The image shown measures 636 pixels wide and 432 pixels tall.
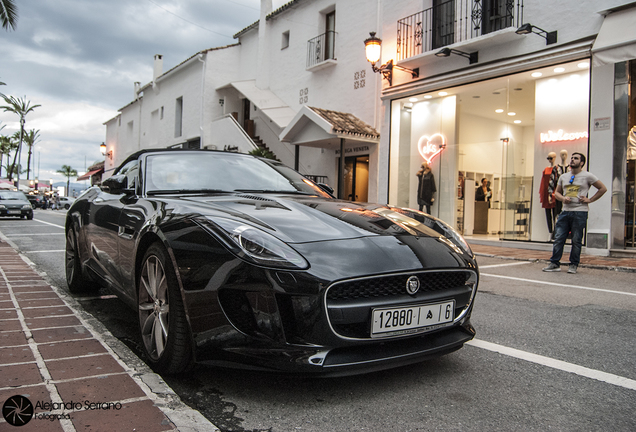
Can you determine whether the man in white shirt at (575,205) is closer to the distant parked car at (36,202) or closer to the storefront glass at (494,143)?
the storefront glass at (494,143)

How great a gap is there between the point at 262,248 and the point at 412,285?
71 cm

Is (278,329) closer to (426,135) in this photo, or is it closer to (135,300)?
(135,300)

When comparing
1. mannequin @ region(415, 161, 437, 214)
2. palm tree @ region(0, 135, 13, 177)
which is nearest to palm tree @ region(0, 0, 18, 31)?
mannequin @ region(415, 161, 437, 214)

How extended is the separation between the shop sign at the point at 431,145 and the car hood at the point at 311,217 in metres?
10.3

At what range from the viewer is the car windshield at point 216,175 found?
322 cm

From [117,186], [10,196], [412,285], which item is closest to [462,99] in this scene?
[117,186]

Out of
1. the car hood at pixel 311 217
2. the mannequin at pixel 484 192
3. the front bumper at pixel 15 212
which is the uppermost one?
the mannequin at pixel 484 192

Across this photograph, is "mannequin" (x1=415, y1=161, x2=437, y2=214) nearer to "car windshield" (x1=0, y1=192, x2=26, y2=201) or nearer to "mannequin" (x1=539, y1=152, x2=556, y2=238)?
"mannequin" (x1=539, y1=152, x2=556, y2=238)

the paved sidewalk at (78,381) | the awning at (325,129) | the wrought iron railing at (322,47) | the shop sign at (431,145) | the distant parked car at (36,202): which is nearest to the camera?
the paved sidewalk at (78,381)

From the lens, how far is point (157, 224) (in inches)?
102

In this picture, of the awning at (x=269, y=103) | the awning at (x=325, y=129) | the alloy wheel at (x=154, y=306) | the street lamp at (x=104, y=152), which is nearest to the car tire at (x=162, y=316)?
the alloy wheel at (x=154, y=306)

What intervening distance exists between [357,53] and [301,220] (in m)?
13.6

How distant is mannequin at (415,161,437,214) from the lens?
12703mm

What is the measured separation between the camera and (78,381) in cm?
212
